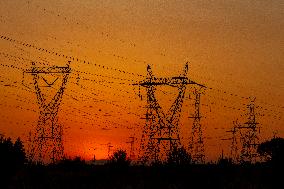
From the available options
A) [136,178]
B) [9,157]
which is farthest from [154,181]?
[9,157]

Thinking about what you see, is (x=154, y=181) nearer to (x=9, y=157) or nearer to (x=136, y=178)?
(x=136, y=178)

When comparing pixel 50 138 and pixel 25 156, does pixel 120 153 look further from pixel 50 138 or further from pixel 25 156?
pixel 25 156

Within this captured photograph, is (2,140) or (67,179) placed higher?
(2,140)

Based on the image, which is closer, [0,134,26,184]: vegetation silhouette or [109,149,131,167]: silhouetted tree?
[0,134,26,184]: vegetation silhouette

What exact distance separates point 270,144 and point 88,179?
86205 millimetres

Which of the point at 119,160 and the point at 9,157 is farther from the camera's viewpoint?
the point at 119,160

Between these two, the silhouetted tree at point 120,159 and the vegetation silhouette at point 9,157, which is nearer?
the vegetation silhouette at point 9,157

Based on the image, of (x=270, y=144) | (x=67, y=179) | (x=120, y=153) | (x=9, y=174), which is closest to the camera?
(x=9, y=174)

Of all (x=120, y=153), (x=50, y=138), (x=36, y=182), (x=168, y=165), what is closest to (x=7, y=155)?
(x=36, y=182)

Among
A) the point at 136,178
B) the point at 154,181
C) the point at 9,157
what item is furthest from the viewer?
the point at 136,178

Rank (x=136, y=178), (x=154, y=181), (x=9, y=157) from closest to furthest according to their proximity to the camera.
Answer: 1. (x=9, y=157)
2. (x=154, y=181)
3. (x=136, y=178)

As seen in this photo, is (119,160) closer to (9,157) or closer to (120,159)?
(120,159)

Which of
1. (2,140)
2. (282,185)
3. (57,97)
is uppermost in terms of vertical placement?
(57,97)

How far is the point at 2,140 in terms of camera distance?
57000 millimetres
